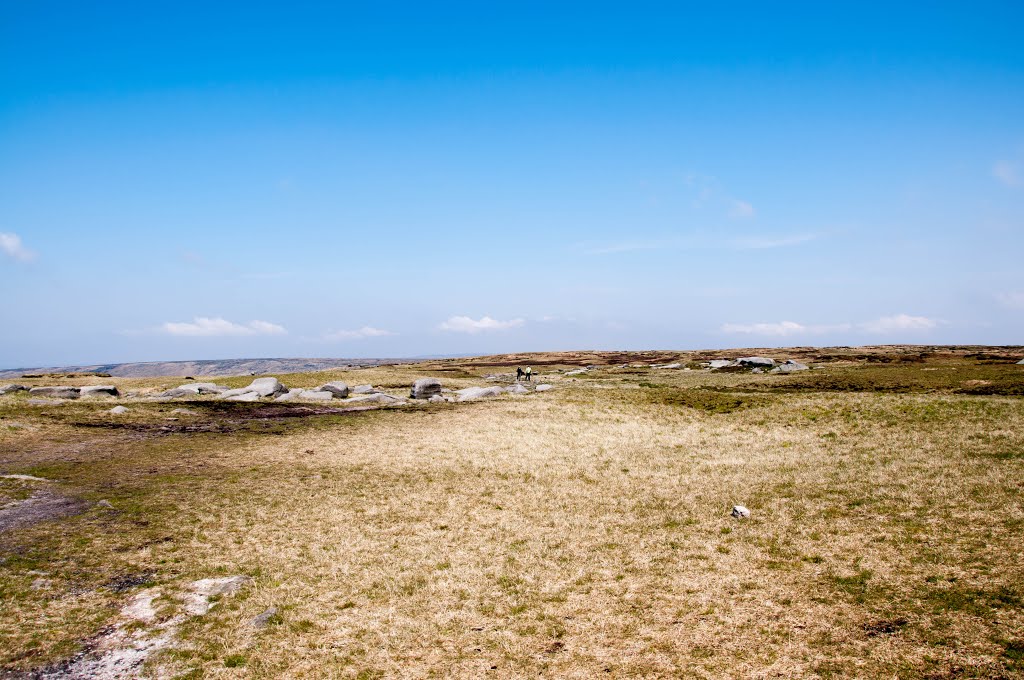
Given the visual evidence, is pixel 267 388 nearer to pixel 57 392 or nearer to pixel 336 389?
pixel 336 389

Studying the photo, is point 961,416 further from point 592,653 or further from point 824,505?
point 592,653

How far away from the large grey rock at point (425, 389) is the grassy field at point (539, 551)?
2574cm

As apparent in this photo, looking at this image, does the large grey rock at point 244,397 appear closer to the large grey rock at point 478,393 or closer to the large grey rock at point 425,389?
the large grey rock at point 425,389

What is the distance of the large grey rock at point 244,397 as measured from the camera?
60566 mm

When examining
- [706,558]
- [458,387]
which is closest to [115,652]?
[706,558]

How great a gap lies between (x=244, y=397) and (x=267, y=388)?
13.6 feet

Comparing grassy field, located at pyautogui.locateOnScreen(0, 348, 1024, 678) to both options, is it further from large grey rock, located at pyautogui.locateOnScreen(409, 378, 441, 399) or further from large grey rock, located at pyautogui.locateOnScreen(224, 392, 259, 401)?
large grey rock, located at pyautogui.locateOnScreen(409, 378, 441, 399)

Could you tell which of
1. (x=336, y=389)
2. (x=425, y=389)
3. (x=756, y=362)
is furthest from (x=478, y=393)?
(x=756, y=362)

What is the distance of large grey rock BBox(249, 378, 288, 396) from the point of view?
2579 inches

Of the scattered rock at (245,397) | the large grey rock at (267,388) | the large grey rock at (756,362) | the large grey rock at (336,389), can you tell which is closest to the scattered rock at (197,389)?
the large grey rock at (267,388)

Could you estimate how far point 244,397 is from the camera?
203 ft

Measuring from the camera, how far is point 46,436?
118ft

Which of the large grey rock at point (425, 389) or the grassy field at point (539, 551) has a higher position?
the large grey rock at point (425, 389)

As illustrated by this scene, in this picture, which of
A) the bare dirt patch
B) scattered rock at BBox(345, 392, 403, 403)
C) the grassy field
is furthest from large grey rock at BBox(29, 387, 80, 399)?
the bare dirt patch
